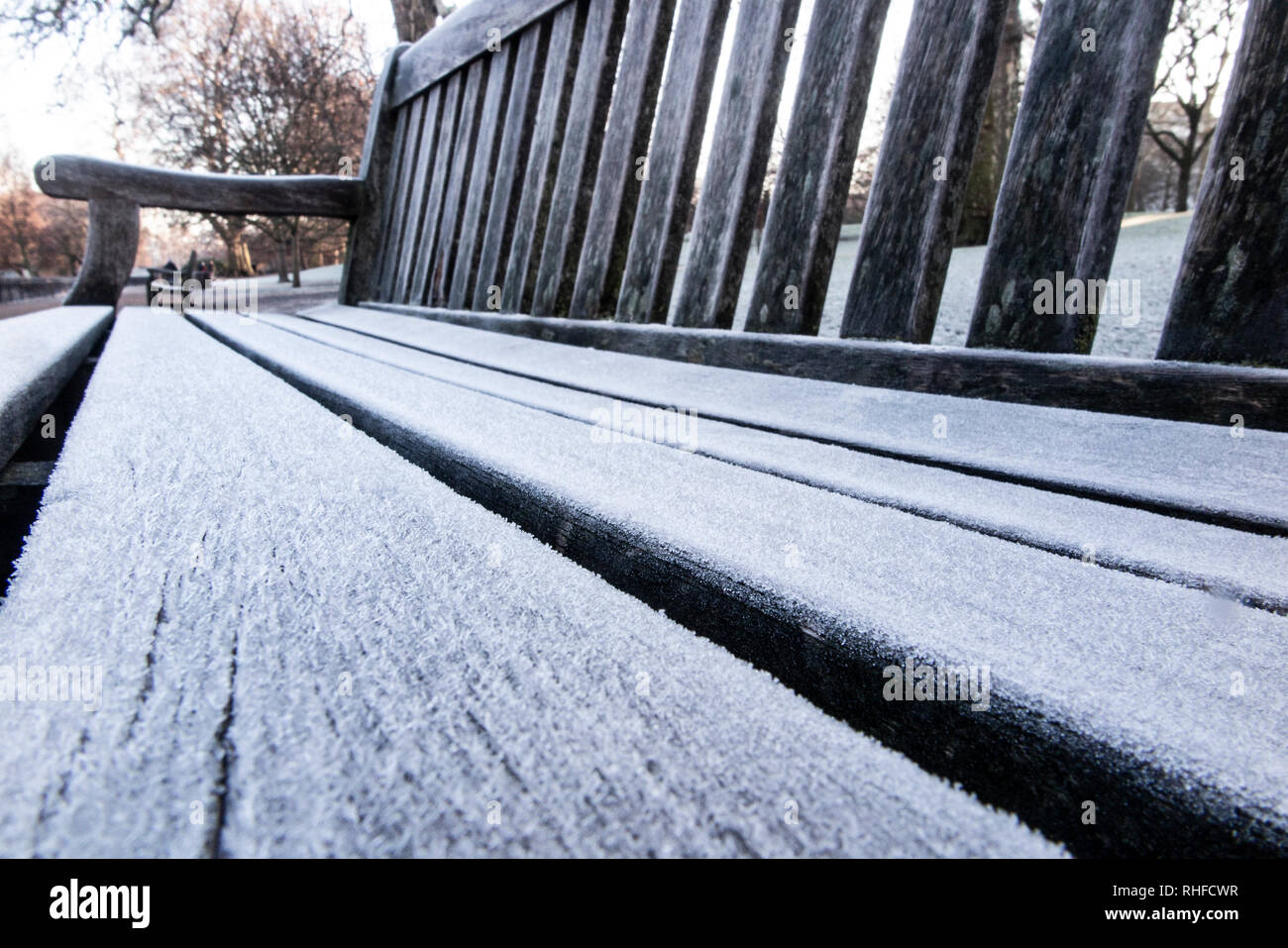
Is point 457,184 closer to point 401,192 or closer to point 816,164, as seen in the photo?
point 401,192

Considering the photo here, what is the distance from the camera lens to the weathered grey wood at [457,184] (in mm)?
2516

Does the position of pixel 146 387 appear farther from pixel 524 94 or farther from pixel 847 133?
pixel 524 94

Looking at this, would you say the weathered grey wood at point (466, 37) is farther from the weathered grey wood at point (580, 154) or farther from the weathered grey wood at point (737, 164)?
the weathered grey wood at point (737, 164)

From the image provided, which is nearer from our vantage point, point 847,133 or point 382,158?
point 847,133

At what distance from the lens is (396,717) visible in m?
0.29

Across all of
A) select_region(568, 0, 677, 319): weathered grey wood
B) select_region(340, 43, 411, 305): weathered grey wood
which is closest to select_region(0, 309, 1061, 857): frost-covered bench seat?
select_region(568, 0, 677, 319): weathered grey wood

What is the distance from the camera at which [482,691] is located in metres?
0.31

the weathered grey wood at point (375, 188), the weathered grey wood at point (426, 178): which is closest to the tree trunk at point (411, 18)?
the weathered grey wood at point (375, 188)

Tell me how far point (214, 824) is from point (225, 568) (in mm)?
240

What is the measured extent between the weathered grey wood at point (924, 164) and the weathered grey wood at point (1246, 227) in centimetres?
33

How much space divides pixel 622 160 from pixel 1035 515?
1.49m

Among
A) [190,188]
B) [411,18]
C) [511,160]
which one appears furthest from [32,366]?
[411,18]

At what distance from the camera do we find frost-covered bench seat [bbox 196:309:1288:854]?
0.30m
